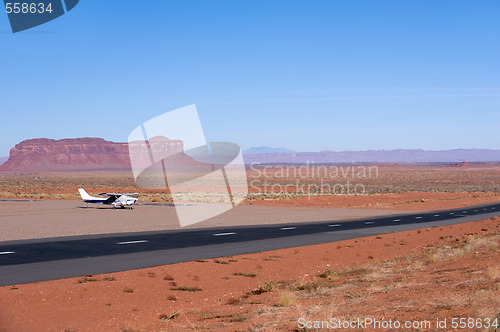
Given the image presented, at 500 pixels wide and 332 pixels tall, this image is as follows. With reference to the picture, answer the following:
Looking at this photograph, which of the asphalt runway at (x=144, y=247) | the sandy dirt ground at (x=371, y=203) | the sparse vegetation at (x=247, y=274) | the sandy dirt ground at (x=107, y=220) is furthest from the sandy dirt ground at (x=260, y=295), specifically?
the sandy dirt ground at (x=371, y=203)

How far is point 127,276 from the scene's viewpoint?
1473 centimetres

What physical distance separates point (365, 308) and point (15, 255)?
45.0 ft

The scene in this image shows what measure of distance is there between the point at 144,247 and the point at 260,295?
9584 mm

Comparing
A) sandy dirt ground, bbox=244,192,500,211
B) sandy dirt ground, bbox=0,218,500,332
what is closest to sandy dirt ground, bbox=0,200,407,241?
sandy dirt ground, bbox=244,192,500,211

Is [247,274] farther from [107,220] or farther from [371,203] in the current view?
[371,203]

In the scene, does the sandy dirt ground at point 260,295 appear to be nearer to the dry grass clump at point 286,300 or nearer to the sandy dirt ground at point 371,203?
the dry grass clump at point 286,300

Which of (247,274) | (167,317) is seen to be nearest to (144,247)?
(247,274)

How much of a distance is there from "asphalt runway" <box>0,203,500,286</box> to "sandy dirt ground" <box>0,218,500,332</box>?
1311mm

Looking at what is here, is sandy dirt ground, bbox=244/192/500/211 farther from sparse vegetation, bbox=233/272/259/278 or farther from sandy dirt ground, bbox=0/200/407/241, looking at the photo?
sparse vegetation, bbox=233/272/259/278

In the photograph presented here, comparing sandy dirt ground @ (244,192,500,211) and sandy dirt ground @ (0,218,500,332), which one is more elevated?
sandy dirt ground @ (0,218,500,332)

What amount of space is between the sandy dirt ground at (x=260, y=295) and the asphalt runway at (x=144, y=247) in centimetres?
131

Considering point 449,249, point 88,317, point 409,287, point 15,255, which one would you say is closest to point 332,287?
point 409,287

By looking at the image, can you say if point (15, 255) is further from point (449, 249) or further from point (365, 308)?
point (449, 249)

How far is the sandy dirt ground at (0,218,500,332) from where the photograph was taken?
8.91 metres
